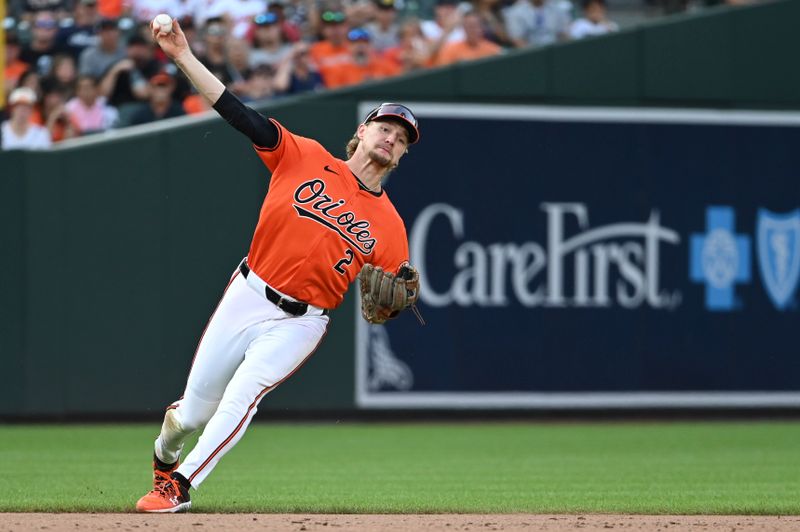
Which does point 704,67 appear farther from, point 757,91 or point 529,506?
point 529,506

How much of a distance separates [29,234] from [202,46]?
2.62 metres

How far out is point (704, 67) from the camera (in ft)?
41.9

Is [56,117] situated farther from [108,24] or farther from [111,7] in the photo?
[111,7]

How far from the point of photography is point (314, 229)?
595 centimetres

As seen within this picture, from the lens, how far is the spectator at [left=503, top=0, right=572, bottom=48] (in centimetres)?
1369

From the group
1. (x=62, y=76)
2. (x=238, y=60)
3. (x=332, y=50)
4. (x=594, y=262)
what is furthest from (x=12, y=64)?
(x=594, y=262)

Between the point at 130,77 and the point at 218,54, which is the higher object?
the point at 218,54

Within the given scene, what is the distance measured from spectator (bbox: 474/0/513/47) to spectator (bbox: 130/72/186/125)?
11.1 feet

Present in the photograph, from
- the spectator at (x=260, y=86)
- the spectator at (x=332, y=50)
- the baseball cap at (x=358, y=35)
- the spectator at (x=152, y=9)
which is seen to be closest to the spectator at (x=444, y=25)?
the baseball cap at (x=358, y=35)

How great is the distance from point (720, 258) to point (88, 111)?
6.11 m

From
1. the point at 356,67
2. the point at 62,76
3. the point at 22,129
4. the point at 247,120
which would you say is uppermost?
the point at 356,67

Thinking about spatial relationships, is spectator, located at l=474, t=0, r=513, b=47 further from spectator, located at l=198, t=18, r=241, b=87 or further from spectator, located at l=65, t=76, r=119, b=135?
spectator, located at l=65, t=76, r=119, b=135

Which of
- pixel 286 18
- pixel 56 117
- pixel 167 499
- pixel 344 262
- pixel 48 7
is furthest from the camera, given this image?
pixel 286 18

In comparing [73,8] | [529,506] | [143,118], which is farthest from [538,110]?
[529,506]
